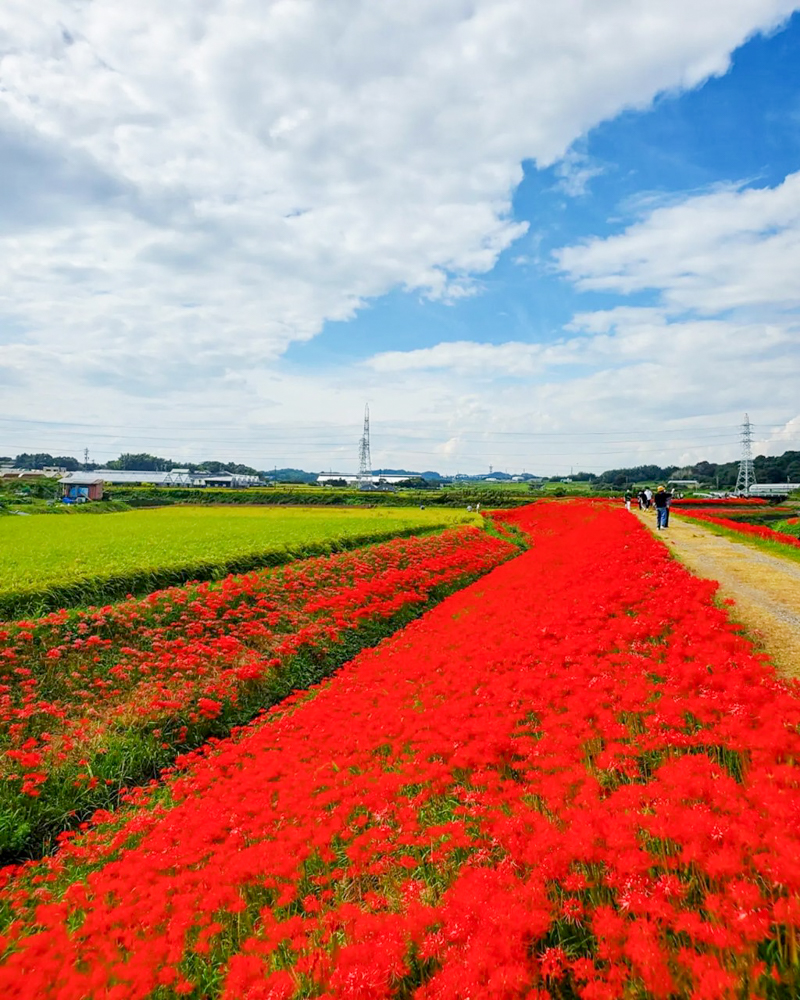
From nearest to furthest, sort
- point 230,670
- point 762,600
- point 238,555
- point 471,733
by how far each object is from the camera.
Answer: point 471,733 → point 762,600 → point 230,670 → point 238,555

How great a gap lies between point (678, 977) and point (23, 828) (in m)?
7.33

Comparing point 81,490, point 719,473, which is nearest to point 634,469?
point 719,473

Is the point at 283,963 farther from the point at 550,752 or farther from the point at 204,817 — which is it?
the point at 550,752

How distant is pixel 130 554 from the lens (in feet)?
62.6

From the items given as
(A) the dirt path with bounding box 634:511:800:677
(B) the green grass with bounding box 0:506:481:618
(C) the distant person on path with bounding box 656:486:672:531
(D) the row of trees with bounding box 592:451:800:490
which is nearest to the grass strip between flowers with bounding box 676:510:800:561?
(A) the dirt path with bounding box 634:511:800:677

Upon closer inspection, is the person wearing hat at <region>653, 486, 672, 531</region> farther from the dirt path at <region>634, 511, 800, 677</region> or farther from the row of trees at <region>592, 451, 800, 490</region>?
the row of trees at <region>592, 451, 800, 490</region>

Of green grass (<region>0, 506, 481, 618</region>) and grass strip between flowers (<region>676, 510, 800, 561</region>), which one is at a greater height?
grass strip between flowers (<region>676, 510, 800, 561</region>)

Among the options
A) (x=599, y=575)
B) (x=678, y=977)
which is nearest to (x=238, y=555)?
(x=599, y=575)

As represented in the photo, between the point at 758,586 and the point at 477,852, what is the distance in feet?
31.8

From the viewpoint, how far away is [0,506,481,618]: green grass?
13.9m

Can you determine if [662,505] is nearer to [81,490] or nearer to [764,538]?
[764,538]

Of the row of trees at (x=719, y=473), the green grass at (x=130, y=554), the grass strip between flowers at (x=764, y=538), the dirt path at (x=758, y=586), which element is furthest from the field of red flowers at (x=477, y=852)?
the row of trees at (x=719, y=473)

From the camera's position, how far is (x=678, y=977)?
2963 mm

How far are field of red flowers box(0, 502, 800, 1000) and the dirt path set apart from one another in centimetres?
61
